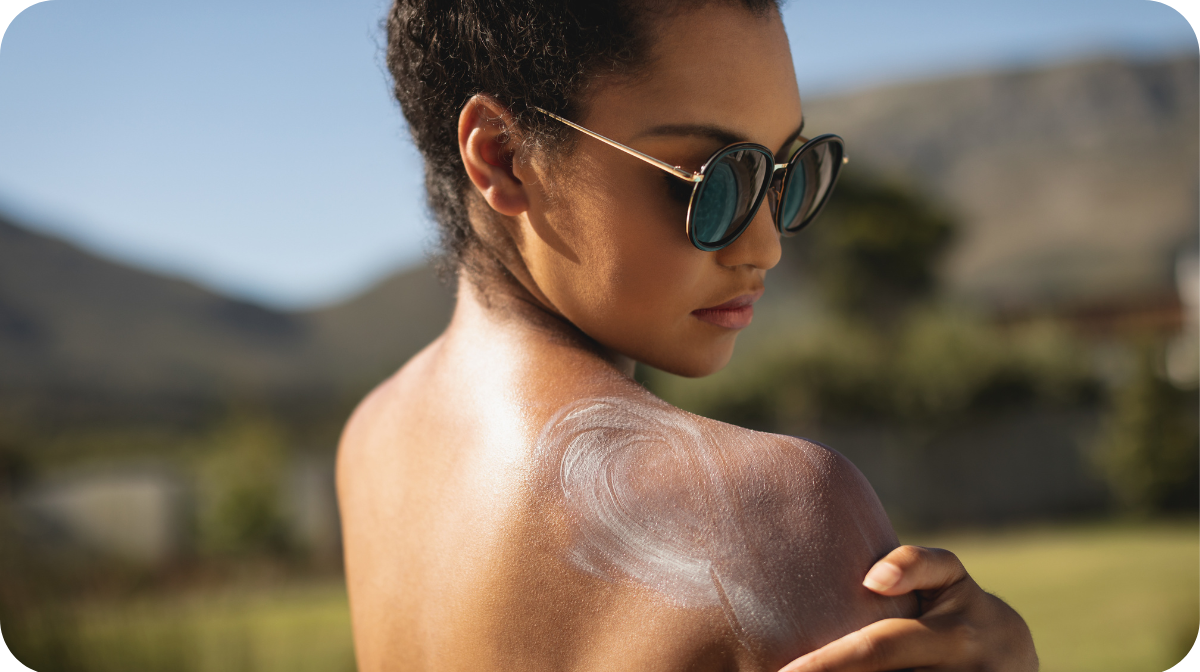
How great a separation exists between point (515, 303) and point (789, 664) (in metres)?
0.62

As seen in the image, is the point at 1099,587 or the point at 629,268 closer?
the point at 629,268

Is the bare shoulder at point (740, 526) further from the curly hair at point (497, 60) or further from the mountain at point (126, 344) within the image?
the mountain at point (126, 344)

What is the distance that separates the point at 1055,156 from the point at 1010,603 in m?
120

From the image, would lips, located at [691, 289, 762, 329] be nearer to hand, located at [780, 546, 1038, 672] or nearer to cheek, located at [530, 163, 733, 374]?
cheek, located at [530, 163, 733, 374]

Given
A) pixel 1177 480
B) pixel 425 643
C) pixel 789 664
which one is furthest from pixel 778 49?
pixel 1177 480

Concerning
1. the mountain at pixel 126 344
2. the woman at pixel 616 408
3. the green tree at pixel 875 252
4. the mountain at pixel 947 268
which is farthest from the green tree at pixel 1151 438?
the mountain at pixel 126 344

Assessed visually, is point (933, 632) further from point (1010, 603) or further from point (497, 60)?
point (1010, 603)

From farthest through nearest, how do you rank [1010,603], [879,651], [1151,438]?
[1151,438]
[1010,603]
[879,651]

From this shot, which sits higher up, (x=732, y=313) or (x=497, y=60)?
(x=497, y=60)

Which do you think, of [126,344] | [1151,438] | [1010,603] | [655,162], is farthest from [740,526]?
[126,344]

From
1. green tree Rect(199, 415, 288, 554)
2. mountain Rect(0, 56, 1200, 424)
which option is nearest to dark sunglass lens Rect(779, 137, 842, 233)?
mountain Rect(0, 56, 1200, 424)

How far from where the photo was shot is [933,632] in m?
0.92

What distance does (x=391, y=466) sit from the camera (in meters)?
1.42

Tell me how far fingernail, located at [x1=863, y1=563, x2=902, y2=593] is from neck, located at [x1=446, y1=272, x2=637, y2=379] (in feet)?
1.30
